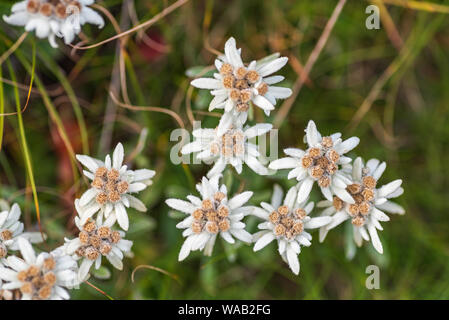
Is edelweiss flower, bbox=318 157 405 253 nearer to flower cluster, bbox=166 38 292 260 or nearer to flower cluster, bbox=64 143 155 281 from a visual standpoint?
flower cluster, bbox=166 38 292 260

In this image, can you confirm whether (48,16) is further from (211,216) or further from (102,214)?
(211,216)

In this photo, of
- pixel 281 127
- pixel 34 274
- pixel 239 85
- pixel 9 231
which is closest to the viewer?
pixel 34 274

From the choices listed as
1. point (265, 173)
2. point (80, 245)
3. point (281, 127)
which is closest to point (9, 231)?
point (80, 245)

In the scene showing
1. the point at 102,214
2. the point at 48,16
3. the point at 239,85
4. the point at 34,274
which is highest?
the point at 48,16

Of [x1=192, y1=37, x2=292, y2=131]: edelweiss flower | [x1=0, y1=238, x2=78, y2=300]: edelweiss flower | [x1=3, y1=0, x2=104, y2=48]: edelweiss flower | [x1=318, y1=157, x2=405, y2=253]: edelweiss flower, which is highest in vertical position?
[x1=3, y1=0, x2=104, y2=48]: edelweiss flower

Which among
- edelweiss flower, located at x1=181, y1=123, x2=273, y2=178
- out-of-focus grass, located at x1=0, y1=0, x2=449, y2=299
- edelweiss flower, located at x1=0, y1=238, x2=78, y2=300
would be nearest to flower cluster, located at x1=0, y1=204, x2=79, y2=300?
edelweiss flower, located at x1=0, y1=238, x2=78, y2=300

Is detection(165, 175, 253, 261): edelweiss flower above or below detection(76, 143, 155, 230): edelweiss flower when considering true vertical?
below
